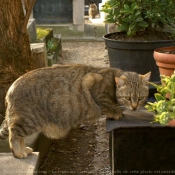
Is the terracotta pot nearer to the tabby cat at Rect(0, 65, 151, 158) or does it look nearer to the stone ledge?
the tabby cat at Rect(0, 65, 151, 158)

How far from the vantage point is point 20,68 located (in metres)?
4.22

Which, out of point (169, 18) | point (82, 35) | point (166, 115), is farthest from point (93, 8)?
point (166, 115)

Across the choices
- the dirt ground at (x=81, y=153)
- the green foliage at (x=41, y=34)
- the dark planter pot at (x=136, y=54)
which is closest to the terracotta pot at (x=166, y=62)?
the dirt ground at (x=81, y=153)

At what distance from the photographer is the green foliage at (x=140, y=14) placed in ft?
15.0

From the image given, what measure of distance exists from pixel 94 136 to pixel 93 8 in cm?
771

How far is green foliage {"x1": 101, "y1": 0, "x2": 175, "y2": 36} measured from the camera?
179 inches

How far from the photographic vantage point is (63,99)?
3.06 metres

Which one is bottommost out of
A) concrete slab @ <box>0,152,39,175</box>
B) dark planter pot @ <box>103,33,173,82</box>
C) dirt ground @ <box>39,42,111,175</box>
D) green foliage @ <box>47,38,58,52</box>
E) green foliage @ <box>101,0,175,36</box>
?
dirt ground @ <box>39,42,111,175</box>

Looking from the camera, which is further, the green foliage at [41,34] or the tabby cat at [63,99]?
the green foliage at [41,34]

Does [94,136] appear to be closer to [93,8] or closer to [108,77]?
[108,77]

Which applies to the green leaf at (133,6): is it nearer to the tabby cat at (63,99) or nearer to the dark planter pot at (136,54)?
the dark planter pot at (136,54)

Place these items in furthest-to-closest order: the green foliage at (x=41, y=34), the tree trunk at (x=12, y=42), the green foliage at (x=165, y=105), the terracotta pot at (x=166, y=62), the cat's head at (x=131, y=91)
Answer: the green foliage at (x=41, y=34), the tree trunk at (x=12, y=42), the terracotta pot at (x=166, y=62), the cat's head at (x=131, y=91), the green foliage at (x=165, y=105)

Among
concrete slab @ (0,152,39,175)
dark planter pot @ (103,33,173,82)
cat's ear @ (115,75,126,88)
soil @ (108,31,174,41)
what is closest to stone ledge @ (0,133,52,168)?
concrete slab @ (0,152,39,175)

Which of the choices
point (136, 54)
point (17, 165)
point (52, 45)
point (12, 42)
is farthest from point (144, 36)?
point (52, 45)
